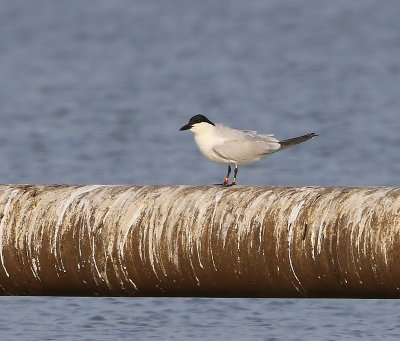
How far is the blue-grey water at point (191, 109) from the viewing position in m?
8.07

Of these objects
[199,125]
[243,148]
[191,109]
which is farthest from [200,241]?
[191,109]

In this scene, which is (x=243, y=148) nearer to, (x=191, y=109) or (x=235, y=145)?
(x=235, y=145)

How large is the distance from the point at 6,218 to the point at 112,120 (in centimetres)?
1276

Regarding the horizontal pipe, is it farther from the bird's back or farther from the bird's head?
the bird's head

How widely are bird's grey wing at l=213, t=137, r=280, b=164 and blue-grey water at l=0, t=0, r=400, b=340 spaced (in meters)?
1.21

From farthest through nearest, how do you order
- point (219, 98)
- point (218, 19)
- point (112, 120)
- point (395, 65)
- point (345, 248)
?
1. point (218, 19)
2. point (395, 65)
3. point (219, 98)
4. point (112, 120)
5. point (345, 248)

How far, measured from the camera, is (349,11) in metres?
35.7

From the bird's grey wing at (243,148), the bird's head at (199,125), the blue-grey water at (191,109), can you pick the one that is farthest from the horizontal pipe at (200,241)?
the blue-grey water at (191,109)

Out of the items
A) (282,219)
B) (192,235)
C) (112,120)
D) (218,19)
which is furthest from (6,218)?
(218,19)

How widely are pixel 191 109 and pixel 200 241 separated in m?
13.6

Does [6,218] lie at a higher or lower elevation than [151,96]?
lower

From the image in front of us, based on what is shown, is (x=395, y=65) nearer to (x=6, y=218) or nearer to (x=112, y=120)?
(x=112, y=120)

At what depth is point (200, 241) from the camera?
5.43m

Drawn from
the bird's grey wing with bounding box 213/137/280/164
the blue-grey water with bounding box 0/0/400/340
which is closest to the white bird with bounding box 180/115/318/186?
the bird's grey wing with bounding box 213/137/280/164
